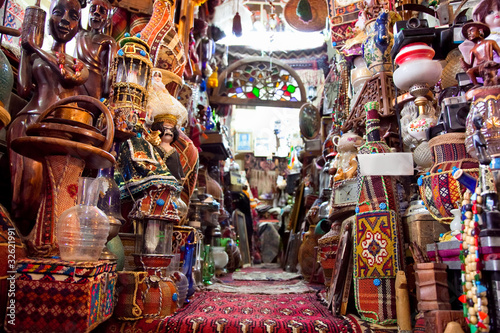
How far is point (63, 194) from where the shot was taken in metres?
2.01

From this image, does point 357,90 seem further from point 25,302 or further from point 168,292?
point 25,302

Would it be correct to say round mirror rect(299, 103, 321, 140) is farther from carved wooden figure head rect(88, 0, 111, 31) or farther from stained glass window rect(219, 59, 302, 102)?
carved wooden figure head rect(88, 0, 111, 31)

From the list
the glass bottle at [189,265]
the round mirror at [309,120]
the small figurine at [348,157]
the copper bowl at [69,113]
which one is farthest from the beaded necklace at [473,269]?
the round mirror at [309,120]

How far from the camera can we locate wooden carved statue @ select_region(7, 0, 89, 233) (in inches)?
84.5

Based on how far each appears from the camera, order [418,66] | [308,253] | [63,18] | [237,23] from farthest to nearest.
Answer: [237,23], [308,253], [63,18], [418,66]

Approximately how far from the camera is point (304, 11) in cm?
716

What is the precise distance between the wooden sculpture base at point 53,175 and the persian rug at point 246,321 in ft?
2.37

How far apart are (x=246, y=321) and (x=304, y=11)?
6.44 m

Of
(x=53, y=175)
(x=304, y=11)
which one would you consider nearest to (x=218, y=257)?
(x=53, y=175)

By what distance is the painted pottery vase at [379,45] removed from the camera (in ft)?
11.1

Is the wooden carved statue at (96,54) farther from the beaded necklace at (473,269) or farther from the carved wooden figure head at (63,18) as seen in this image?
the beaded necklace at (473,269)

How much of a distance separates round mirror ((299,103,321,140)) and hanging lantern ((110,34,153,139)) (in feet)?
16.3

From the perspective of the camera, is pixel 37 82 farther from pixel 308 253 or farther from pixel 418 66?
pixel 308 253

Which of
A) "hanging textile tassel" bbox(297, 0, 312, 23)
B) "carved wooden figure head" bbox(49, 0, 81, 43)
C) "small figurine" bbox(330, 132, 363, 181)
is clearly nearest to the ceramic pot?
"small figurine" bbox(330, 132, 363, 181)
